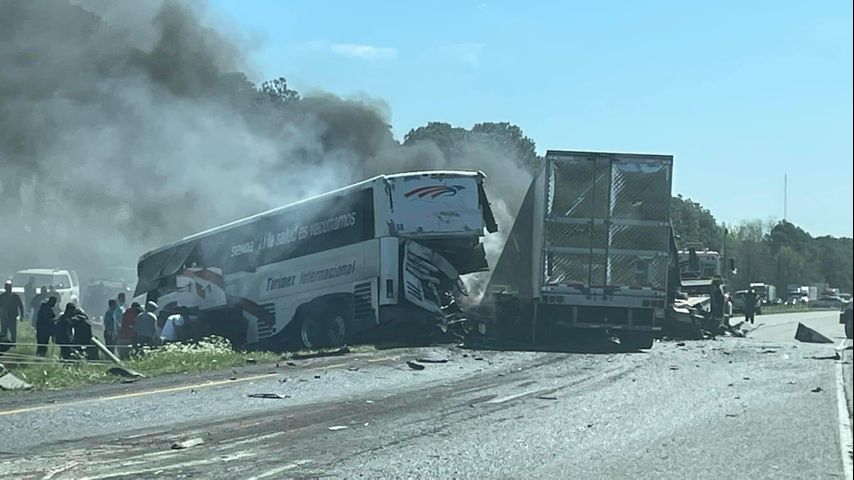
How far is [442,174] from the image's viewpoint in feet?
68.4

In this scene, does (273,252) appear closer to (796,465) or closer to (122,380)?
(122,380)

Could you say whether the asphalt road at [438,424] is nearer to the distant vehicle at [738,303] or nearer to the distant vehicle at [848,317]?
the distant vehicle at [848,317]

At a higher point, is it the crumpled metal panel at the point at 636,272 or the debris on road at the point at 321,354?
the crumpled metal panel at the point at 636,272

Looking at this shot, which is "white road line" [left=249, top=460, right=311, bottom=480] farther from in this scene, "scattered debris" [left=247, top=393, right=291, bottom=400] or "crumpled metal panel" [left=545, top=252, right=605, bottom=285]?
"crumpled metal panel" [left=545, top=252, right=605, bottom=285]

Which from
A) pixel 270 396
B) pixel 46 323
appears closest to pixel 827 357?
pixel 270 396

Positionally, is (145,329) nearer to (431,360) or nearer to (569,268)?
(431,360)

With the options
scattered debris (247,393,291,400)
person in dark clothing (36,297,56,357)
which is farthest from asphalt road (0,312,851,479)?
person in dark clothing (36,297,56,357)

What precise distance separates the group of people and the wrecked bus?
25.5 feet

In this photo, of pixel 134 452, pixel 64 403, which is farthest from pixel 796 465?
pixel 64 403

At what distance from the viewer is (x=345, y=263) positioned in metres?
21.2

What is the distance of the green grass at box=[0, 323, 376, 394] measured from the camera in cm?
1391

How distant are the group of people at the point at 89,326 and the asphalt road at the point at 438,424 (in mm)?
3539

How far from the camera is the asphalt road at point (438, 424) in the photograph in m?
8.05

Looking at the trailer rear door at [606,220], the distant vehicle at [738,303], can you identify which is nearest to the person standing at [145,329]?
the trailer rear door at [606,220]
